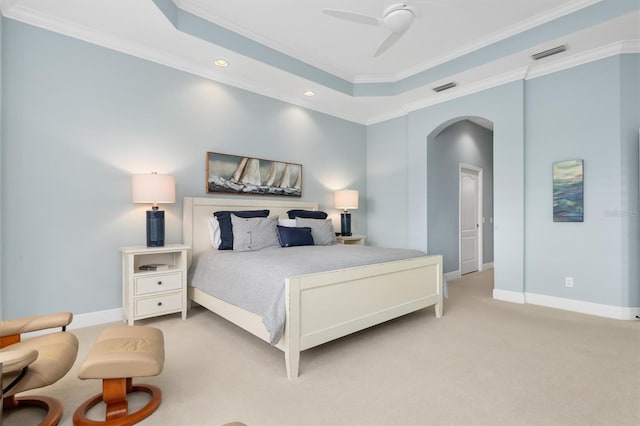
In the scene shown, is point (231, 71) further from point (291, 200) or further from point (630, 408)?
point (630, 408)

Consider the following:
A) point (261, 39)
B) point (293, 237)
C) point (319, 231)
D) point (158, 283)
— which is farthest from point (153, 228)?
point (261, 39)

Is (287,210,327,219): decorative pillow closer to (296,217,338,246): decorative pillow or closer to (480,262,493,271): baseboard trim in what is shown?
(296,217,338,246): decorative pillow

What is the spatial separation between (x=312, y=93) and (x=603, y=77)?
3.42 metres

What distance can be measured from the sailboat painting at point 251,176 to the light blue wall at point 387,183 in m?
1.61

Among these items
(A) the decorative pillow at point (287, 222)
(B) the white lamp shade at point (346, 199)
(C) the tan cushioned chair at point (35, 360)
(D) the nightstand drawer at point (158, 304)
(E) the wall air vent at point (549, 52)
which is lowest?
(D) the nightstand drawer at point (158, 304)

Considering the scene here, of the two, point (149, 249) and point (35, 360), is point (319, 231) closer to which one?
point (149, 249)

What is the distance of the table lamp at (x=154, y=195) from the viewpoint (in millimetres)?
3146

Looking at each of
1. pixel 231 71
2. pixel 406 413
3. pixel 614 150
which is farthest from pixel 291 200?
pixel 614 150

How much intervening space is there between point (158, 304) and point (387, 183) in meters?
3.99

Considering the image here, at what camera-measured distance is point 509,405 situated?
6.05 ft

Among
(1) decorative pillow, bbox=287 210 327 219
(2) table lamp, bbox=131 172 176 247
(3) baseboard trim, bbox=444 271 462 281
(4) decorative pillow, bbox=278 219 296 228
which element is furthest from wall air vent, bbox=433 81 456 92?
(2) table lamp, bbox=131 172 176 247

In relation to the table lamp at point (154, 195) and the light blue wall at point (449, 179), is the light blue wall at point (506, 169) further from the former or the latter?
the table lamp at point (154, 195)

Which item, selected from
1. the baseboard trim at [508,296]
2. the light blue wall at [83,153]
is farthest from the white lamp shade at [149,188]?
the baseboard trim at [508,296]

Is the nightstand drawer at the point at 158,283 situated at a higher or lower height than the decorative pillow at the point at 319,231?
lower
